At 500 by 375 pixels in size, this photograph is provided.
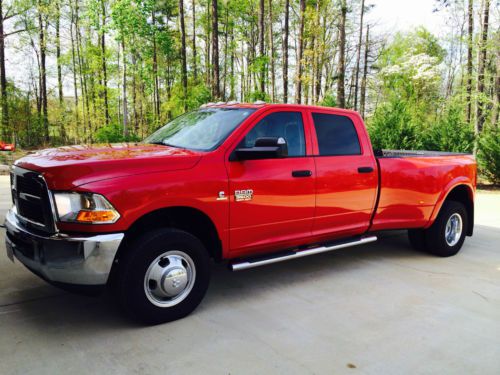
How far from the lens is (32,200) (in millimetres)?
3357

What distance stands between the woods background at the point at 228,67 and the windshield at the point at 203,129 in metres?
11.9

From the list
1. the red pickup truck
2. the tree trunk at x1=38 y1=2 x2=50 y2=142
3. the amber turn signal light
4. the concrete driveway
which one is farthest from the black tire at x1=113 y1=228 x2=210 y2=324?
the tree trunk at x1=38 y1=2 x2=50 y2=142

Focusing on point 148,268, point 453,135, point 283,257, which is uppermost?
point 453,135

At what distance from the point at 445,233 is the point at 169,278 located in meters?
4.16

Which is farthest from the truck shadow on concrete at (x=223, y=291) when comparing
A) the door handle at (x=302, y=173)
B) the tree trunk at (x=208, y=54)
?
the tree trunk at (x=208, y=54)

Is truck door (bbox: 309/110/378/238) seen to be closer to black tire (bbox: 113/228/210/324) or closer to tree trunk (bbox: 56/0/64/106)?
black tire (bbox: 113/228/210/324)

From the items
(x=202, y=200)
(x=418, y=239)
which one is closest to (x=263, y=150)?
(x=202, y=200)

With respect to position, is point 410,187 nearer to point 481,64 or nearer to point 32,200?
point 32,200

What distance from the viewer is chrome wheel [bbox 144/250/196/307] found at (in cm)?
343

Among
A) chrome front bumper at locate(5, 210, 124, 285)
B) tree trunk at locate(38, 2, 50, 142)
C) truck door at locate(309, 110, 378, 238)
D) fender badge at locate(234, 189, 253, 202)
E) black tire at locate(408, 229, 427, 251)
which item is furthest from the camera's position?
tree trunk at locate(38, 2, 50, 142)

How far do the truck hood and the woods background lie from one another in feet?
42.4

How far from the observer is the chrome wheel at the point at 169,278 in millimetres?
3434

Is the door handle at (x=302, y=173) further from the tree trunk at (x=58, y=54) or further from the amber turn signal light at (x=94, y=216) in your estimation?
the tree trunk at (x=58, y=54)

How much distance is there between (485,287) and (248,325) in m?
2.87
